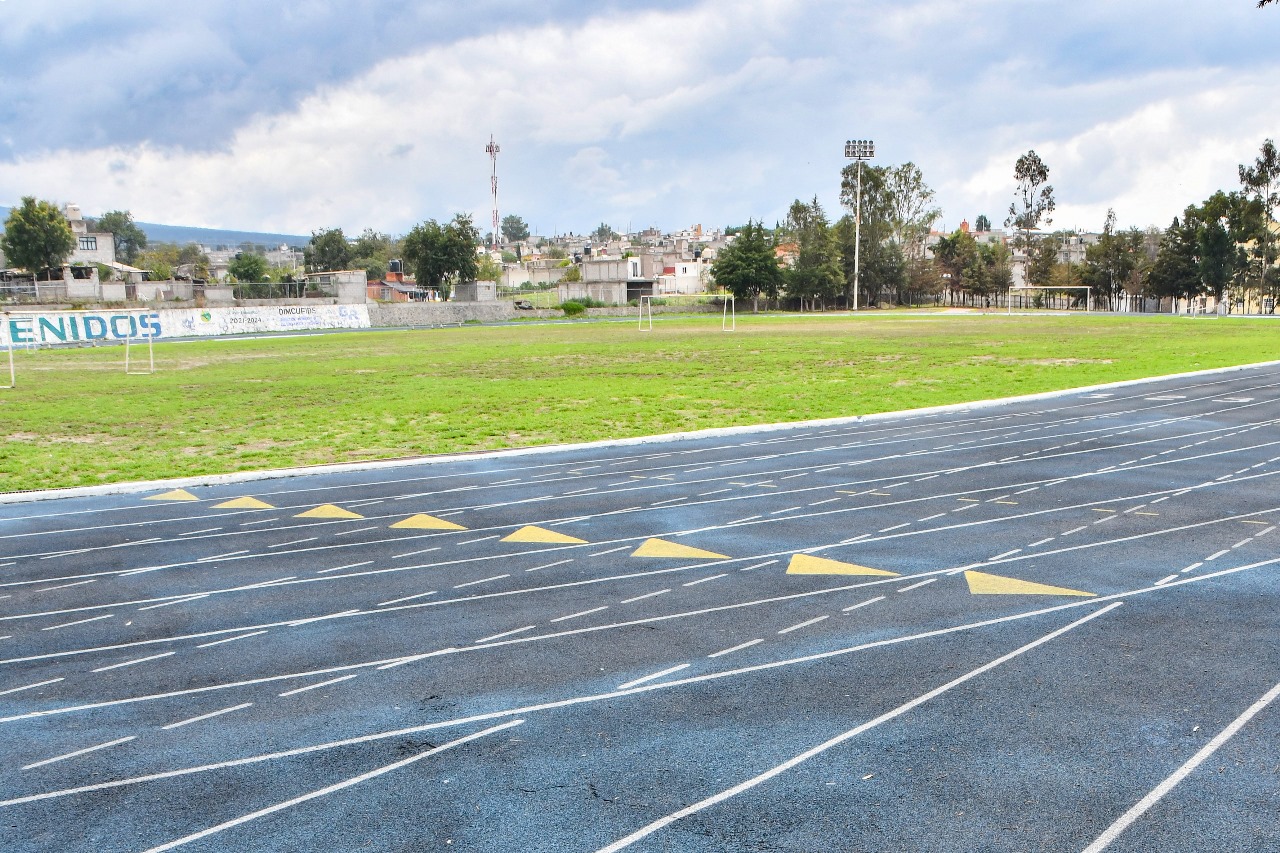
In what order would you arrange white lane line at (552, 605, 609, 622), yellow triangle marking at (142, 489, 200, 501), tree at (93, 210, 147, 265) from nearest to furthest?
white lane line at (552, 605, 609, 622)
yellow triangle marking at (142, 489, 200, 501)
tree at (93, 210, 147, 265)

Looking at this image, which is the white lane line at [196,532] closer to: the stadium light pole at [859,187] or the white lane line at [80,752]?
the white lane line at [80,752]

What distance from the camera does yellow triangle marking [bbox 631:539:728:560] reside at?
8.61 metres

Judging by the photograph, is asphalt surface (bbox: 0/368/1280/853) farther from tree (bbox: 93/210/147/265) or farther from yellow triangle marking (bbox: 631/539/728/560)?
tree (bbox: 93/210/147/265)

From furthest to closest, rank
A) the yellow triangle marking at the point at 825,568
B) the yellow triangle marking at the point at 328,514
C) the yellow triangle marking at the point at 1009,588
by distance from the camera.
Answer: the yellow triangle marking at the point at 328,514
the yellow triangle marking at the point at 825,568
the yellow triangle marking at the point at 1009,588

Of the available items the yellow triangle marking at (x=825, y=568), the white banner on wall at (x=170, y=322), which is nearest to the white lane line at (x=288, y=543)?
the yellow triangle marking at (x=825, y=568)

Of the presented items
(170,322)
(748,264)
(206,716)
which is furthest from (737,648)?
(748,264)

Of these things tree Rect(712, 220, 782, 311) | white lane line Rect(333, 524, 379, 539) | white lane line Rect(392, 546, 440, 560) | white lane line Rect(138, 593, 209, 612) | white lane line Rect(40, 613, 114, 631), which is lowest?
white lane line Rect(40, 613, 114, 631)

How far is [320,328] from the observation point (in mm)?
60844

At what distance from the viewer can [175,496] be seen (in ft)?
38.6

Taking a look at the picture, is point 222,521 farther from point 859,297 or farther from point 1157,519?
point 859,297

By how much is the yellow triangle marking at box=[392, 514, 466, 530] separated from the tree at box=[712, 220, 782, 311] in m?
77.2

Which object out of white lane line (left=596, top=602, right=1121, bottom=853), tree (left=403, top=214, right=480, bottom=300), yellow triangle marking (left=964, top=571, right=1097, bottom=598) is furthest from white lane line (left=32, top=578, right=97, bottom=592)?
tree (left=403, top=214, right=480, bottom=300)

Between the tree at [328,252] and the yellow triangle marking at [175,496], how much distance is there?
12313 cm

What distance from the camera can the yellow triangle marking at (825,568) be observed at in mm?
8023
